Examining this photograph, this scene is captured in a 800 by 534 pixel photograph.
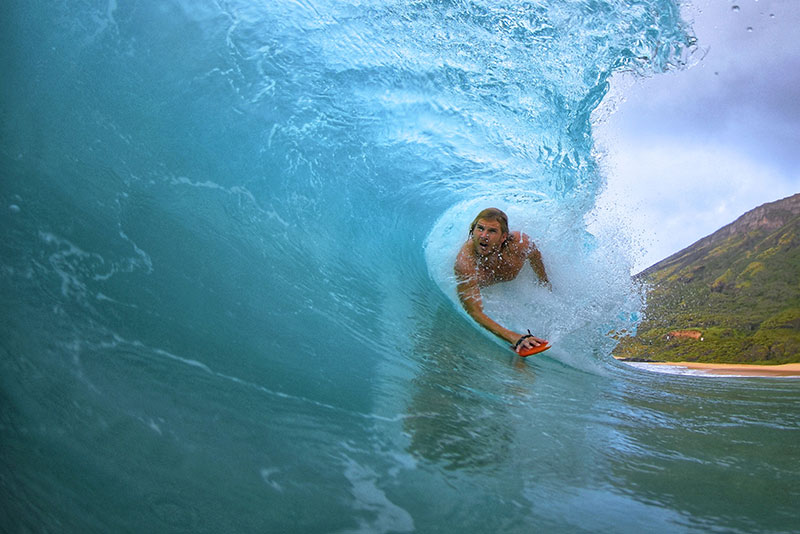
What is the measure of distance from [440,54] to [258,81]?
1.89 metres

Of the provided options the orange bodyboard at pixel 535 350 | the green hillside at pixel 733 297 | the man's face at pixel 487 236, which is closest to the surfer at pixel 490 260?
the man's face at pixel 487 236

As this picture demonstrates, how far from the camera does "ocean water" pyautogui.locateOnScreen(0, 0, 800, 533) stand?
4.72 ft

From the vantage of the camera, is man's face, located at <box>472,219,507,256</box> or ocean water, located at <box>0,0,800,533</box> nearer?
ocean water, located at <box>0,0,800,533</box>

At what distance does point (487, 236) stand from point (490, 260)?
1.12 ft

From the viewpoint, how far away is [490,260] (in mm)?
3850

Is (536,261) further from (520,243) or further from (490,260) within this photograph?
(490,260)

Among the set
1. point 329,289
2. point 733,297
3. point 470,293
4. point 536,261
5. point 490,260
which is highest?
point 733,297

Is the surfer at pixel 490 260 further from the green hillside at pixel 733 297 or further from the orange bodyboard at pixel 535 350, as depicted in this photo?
the green hillside at pixel 733 297

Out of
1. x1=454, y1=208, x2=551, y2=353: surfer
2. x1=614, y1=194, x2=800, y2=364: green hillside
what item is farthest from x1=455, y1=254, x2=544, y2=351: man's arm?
x1=614, y1=194, x2=800, y2=364: green hillside

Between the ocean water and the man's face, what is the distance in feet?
2.05

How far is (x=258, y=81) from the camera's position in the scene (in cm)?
402

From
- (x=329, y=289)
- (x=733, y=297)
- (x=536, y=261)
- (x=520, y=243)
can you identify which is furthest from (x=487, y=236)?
(x=733, y=297)

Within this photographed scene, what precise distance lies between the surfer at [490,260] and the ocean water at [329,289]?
0.17 m

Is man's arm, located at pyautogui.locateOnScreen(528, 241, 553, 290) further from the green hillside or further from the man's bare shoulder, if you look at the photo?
the green hillside
